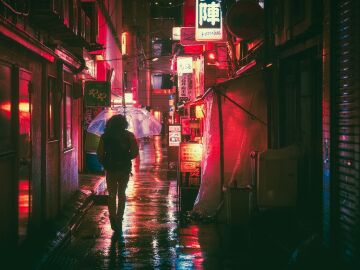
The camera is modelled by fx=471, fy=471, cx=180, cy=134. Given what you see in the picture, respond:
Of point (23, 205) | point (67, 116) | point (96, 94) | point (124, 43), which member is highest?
point (124, 43)

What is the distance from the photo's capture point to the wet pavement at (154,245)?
853cm

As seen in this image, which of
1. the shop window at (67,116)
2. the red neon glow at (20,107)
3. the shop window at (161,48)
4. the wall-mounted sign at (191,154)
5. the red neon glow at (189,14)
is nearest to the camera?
the red neon glow at (20,107)

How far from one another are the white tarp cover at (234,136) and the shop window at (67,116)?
14.7 feet

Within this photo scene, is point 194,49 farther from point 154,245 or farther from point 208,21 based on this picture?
point 154,245

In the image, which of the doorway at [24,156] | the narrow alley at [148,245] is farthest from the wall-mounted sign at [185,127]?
the doorway at [24,156]

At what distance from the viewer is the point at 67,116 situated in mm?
14430

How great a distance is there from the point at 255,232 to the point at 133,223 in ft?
12.1

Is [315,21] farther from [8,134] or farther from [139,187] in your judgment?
[139,187]

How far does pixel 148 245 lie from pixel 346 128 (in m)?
4.88

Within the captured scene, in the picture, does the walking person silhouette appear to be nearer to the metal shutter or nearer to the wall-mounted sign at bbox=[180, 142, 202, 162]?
the wall-mounted sign at bbox=[180, 142, 202, 162]

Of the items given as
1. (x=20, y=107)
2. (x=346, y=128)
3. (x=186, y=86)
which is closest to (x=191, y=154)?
(x=20, y=107)

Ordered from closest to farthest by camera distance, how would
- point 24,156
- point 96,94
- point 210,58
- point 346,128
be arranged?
point 346,128, point 24,156, point 210,58, point 96,94

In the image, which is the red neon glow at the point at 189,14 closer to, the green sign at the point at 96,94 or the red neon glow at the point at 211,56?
the red neon glow at the point at 211,56

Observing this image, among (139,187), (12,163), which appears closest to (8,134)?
(12,163)
